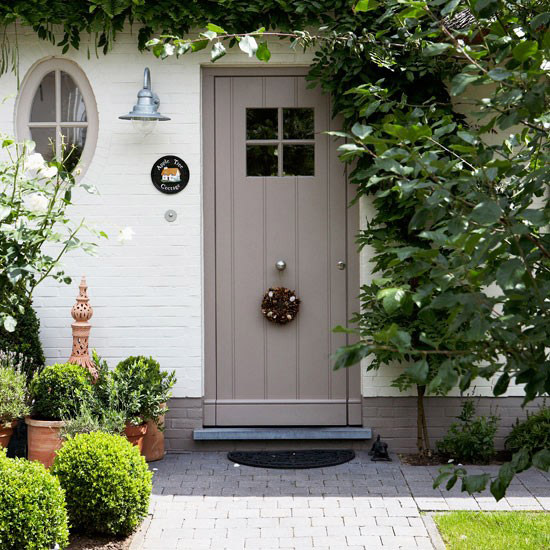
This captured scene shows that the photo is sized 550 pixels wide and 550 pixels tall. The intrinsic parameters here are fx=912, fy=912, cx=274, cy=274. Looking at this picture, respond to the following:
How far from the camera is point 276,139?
256 inches

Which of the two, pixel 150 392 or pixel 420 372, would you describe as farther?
pixel 150 392

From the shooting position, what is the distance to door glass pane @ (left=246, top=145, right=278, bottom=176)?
21.4 feet

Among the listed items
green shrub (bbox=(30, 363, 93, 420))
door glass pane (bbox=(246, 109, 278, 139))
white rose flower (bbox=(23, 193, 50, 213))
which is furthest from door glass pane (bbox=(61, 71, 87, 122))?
white rose flower (bbox=(23, 193, 50, 213))

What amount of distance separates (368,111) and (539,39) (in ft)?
1.79

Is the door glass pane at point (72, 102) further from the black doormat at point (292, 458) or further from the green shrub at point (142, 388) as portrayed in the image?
the black doormat at point (292, 458)

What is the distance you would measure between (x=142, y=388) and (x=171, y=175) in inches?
61.3

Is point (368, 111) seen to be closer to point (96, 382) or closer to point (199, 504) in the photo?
point (199, 504)

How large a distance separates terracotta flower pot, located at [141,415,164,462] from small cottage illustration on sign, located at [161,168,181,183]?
1.64 m

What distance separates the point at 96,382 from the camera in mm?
5824

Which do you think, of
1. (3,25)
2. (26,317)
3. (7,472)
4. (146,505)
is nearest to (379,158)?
(7,472)

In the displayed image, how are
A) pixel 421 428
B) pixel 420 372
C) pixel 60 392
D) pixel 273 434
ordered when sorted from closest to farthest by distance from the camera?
1. pixel 420 372
2. pixel 60 392
3. pixel 421 428
4. pixel 273 434

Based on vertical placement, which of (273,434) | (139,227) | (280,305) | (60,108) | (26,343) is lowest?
(273,434)

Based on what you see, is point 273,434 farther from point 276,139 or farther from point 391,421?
point 276,139

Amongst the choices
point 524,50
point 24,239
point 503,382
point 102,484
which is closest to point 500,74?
point 524,50
